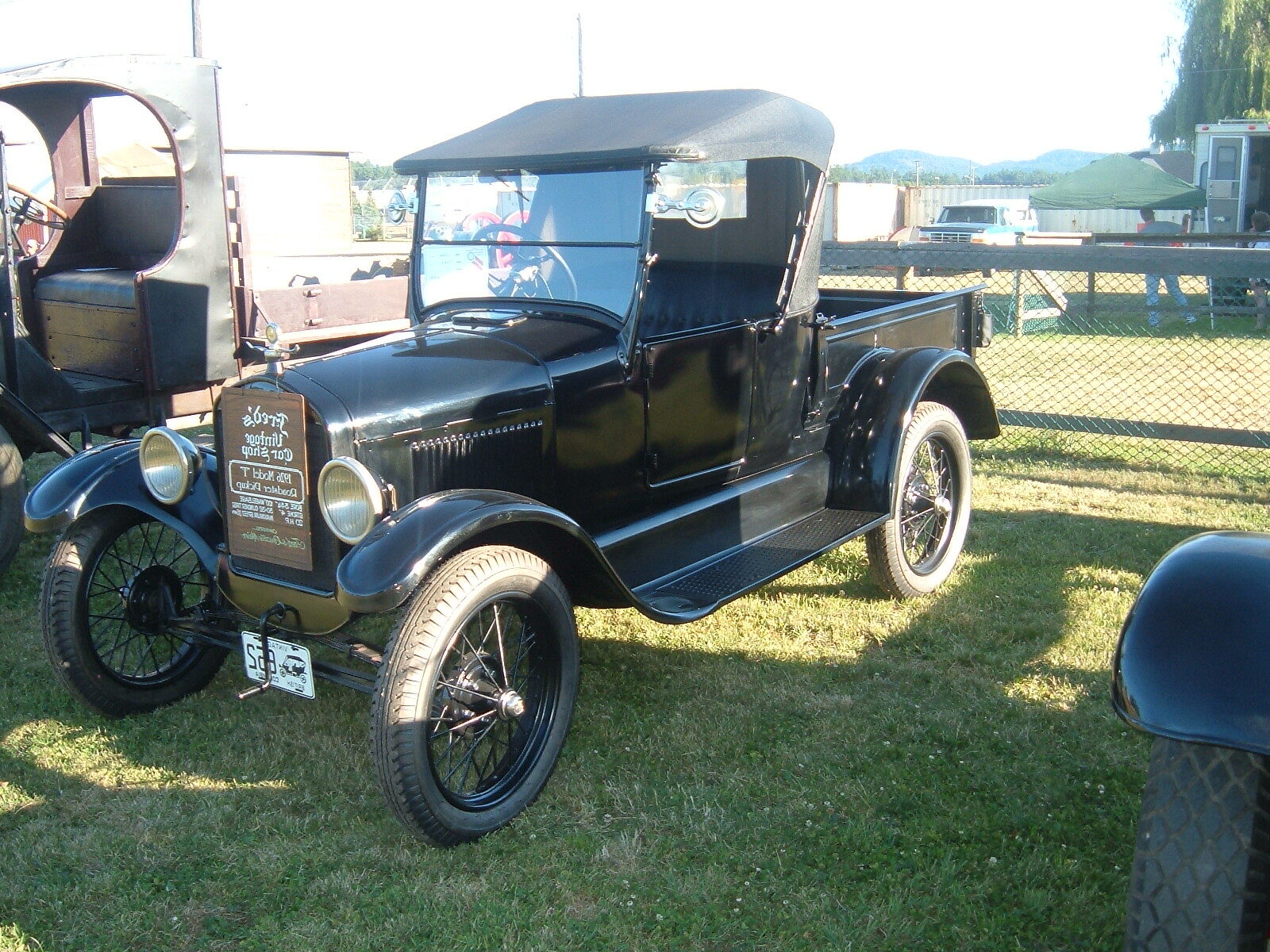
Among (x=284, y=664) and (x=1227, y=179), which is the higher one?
(x=1227, y=179)

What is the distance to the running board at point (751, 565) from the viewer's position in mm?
3721

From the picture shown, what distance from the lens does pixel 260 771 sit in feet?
11.5

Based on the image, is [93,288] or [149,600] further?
[93,288]

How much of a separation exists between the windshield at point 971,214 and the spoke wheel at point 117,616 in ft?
69.2

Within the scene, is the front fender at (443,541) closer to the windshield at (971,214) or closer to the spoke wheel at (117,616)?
A: the spoke wheel at (117,616)

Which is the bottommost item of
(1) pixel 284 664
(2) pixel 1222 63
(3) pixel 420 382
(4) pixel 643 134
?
(1) pixel 284 664

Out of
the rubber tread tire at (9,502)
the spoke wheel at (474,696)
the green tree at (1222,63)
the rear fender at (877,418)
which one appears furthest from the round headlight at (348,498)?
the green tree at (1222,63)

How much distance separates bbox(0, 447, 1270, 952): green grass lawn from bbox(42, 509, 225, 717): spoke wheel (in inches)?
5.0

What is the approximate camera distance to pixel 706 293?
4.71 meters

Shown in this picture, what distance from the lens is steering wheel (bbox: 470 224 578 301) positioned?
396cm

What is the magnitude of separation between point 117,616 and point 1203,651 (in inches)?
133

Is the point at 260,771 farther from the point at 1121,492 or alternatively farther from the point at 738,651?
the point at 1121,492

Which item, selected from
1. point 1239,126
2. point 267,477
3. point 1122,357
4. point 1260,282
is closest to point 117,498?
point 267,477

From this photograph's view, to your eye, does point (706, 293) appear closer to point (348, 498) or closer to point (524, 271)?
point (524, 271)
